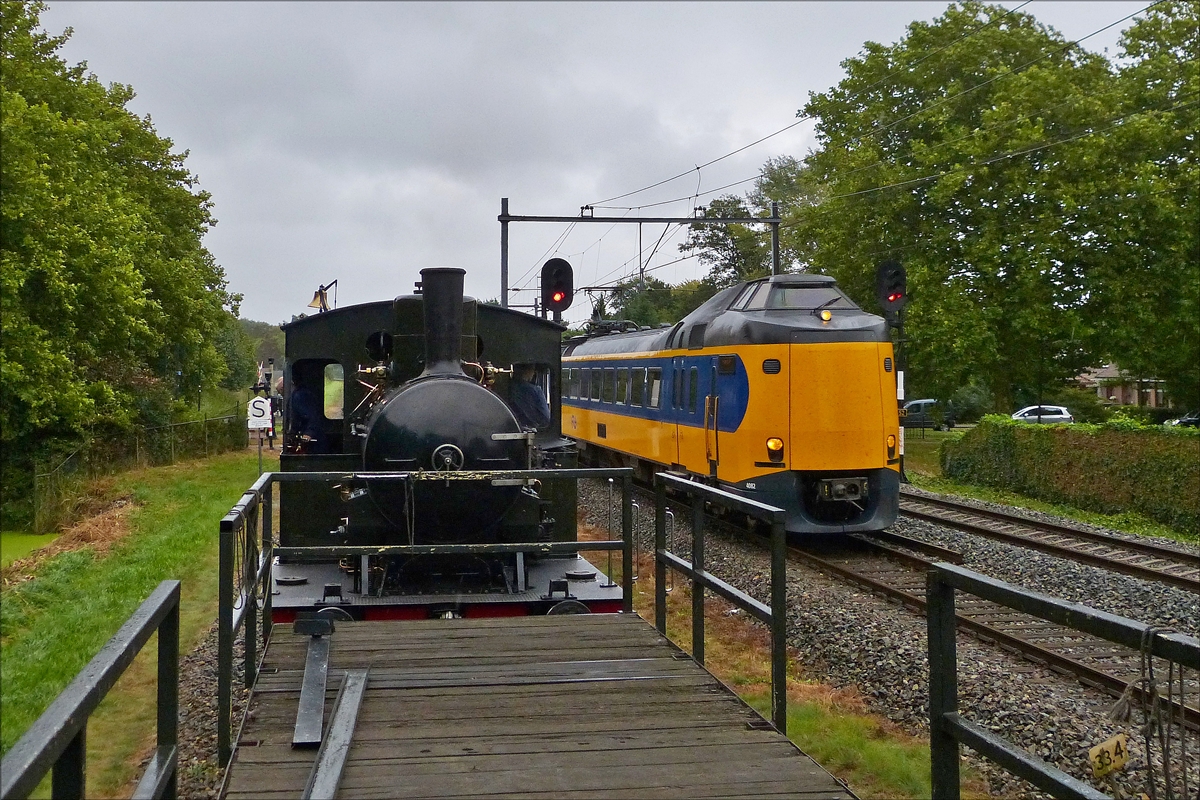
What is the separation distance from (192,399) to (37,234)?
25241mm

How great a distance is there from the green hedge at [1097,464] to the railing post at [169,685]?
50.4 feet

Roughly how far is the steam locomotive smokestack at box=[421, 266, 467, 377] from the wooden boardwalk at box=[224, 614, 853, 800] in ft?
6.54

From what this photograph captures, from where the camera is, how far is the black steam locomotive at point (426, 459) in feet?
20.9

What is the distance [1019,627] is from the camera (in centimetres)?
862

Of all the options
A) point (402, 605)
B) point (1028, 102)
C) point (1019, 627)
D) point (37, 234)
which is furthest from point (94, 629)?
point (1028, 102)

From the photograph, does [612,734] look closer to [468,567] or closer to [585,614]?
[585,614]

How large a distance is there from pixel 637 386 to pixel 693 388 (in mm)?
3050

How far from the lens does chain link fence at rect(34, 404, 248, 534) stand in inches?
211

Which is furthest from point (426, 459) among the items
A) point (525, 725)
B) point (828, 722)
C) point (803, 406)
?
point (803, 406)

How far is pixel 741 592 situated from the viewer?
16.5 ft

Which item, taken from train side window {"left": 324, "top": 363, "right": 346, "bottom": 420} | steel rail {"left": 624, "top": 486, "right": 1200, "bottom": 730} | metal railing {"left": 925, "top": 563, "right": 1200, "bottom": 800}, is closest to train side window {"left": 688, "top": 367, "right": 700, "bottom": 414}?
steel rail {"left": 624, "top": 486, "right": 1200, "bottom": 730}

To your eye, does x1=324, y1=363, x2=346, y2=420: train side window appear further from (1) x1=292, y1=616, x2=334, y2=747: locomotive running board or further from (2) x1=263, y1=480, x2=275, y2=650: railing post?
(1) x1=292, y1=616, x2=334, y2=747: locomotive running board

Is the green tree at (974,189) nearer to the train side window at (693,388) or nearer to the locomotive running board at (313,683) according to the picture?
the train side window at (693,388)

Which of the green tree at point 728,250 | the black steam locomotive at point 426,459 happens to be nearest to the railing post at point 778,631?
the black steam locomotive at point 426,459
